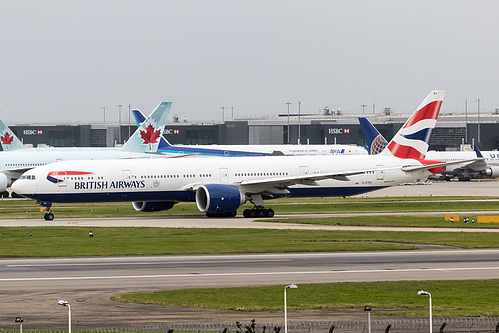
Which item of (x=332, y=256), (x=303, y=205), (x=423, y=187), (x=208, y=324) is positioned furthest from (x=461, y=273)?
(x=423, y=187)

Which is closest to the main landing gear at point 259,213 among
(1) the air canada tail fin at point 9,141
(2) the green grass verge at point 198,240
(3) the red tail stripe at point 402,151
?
(2) the green grass verge at point 198,240

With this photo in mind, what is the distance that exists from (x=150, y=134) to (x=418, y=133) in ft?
150

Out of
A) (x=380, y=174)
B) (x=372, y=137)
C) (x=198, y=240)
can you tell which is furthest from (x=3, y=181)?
(x=372, y=137)

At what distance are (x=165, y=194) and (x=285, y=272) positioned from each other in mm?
31289

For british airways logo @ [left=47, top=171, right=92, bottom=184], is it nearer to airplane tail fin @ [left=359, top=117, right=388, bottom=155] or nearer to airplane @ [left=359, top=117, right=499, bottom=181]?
airplane tail fin @ [left=359, top=117, right=388, bottom=155]

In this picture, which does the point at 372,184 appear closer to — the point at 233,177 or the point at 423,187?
the point at 233,177

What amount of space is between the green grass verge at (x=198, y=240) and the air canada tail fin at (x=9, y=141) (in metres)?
63.7

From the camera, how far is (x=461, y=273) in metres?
37.8

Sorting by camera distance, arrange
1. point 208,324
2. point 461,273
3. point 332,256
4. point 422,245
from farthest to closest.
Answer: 1. point 422,245
2. point 332,256
3. point 461,273
4. point 208,324

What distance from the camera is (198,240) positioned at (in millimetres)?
52125

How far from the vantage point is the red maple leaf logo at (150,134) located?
370 ft

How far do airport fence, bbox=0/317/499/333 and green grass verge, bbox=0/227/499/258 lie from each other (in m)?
19.6

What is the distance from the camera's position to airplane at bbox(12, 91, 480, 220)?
218 ft

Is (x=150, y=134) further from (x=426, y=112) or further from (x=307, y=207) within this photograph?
(x=426, y=112)
